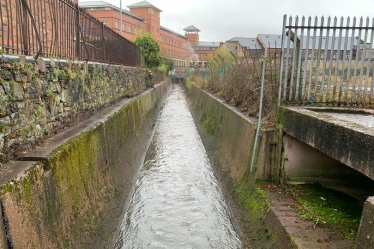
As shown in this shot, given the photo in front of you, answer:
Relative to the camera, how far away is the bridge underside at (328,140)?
123 inches

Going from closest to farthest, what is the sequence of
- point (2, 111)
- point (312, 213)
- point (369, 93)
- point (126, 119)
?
point (2, 111) → point (312, 213) → point (369, 93) → point (126, 119)

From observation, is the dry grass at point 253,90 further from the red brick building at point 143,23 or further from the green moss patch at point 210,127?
the red brick building at point 143,23

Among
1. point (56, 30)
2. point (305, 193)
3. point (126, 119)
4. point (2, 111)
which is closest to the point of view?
point (2, 111)

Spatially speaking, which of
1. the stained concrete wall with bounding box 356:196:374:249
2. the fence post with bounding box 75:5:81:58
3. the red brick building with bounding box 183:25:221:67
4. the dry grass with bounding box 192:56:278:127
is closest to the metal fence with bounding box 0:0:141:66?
the fence post with bounding box 75:5:81:58

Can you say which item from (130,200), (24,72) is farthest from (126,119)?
(24,72)

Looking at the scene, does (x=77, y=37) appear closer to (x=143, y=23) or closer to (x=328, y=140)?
(x=328, y=140)

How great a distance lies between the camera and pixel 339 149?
353 cm

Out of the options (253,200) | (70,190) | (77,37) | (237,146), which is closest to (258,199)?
(253,200)

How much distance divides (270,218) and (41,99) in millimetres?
3588

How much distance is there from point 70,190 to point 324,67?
188 inches

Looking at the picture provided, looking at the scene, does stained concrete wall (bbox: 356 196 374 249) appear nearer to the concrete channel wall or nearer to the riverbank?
the riverbank

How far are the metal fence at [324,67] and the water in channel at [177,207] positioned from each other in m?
2.51

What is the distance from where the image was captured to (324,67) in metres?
5.59

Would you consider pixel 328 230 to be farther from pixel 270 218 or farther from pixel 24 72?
pixel 24 72
